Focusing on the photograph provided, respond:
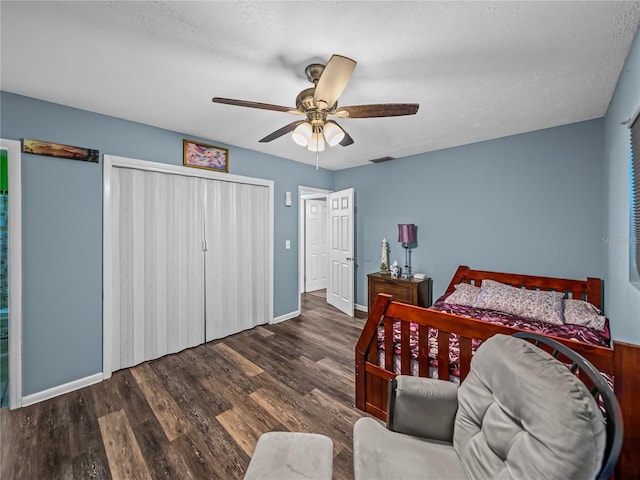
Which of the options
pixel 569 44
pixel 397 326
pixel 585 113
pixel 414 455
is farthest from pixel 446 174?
pixel 414 455

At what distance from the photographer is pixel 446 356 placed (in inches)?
66.4

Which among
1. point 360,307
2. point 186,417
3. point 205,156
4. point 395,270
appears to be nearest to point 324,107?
point 205,156

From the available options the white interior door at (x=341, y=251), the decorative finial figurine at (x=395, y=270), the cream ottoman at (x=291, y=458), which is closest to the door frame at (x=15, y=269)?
the cream ottoman at (x=291, y=458)

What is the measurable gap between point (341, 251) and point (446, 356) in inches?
115

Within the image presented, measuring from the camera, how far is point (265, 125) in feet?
9.03

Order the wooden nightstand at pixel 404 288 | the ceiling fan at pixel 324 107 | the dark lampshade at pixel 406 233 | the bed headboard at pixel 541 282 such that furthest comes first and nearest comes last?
the dark lampshade at pixel 406 233, the wooden nightstand at pixel 404 288, the bed headboard at pixel 541 282, the ceiling fan at pixel 324 107

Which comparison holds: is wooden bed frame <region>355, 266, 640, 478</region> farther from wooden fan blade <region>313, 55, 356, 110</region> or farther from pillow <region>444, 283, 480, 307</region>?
wooden fan blade <region>313, 55, 356, 110</region>

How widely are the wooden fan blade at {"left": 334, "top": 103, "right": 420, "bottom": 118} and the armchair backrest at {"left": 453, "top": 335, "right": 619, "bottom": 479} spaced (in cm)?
133

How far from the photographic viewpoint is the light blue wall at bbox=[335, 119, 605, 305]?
2.70m

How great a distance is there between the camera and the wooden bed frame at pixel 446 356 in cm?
98

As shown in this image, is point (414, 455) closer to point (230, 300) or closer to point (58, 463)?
point (58, 463)

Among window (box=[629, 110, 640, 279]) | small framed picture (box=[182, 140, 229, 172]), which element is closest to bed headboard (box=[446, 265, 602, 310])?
window (box=[629, 110, 640, 279])

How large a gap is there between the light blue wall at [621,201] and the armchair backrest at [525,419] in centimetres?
96

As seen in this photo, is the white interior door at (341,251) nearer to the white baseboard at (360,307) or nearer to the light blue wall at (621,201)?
the white baseboard at (360,307)
